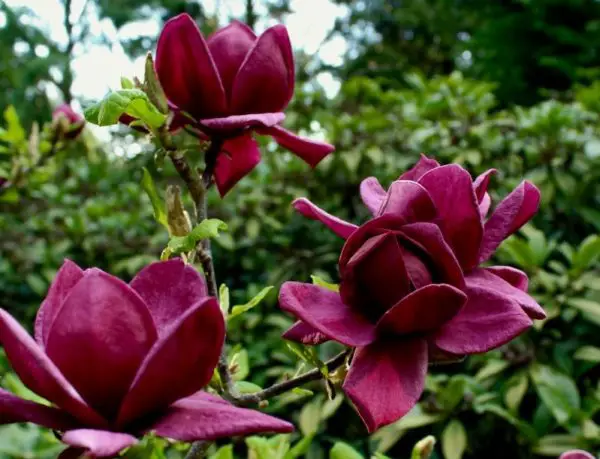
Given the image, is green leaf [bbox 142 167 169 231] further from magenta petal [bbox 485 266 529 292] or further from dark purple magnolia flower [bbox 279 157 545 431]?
magenta petal [bbox 485 266 529 292]

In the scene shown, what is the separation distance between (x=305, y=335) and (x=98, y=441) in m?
0.20

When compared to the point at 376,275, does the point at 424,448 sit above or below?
below

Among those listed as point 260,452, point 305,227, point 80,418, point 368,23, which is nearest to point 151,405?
point 80,418

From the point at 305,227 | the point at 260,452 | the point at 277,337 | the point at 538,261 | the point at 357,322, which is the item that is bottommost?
the point at 277,337

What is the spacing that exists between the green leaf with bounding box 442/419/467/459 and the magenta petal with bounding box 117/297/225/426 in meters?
1.09

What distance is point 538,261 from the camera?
1.47 metres

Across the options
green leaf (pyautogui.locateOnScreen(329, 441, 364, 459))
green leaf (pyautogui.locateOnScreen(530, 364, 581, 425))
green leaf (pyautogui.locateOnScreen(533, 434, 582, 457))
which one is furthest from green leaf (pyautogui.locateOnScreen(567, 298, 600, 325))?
green leaf (pyautogui.locateOnScreen(329, 441, 364, 459))

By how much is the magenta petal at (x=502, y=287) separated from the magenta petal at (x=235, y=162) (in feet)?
0.90

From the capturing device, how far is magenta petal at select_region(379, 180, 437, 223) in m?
0.47

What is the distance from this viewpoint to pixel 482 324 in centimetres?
45

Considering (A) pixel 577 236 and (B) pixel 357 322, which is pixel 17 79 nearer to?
(A) pixel 577 236

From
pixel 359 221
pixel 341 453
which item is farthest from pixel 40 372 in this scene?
pixel 359 221

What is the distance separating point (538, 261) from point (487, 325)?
1108mm

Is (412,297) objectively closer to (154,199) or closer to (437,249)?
(437,249)
